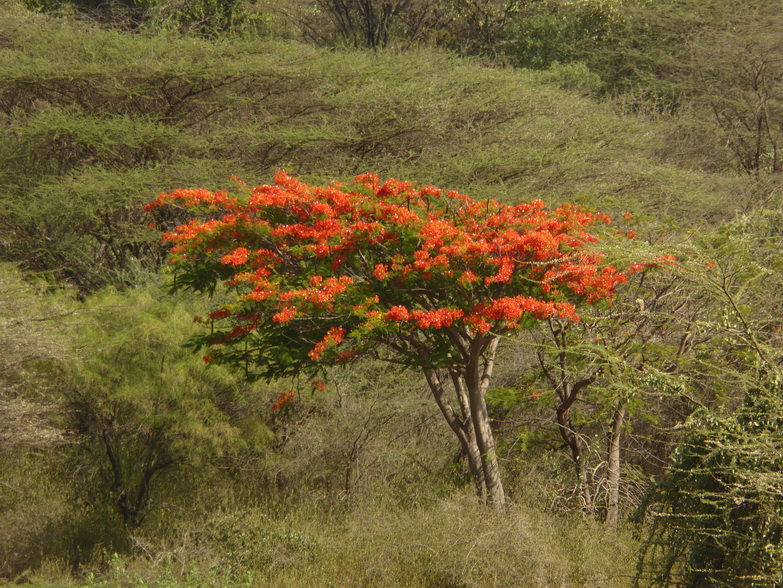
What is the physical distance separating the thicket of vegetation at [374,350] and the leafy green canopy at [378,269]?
153 millimetres

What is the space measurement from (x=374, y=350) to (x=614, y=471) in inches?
98.9

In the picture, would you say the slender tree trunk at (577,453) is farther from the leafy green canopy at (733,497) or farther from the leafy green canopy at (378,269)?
the leafy green canopy at (733,497)

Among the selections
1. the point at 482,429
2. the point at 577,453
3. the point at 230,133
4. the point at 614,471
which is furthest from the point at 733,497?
the point at 230,133

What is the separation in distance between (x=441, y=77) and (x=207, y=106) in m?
4.70

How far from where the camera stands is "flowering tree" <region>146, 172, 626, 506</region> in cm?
682

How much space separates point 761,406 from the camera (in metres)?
4.32

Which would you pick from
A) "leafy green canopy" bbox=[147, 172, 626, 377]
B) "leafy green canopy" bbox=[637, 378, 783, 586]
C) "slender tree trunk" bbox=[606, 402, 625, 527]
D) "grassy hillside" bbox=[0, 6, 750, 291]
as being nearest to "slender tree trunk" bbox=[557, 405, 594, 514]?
"slender tree trunk" bbox=[606, 402, 625, 527]

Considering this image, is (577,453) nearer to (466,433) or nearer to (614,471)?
(614,471)

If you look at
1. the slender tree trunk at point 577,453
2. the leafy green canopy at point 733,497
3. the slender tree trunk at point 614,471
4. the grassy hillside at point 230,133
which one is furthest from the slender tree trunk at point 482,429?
the grassy hillside at point 230,133

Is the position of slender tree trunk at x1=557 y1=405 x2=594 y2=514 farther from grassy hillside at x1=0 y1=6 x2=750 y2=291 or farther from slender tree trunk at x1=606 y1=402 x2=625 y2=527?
grassy hillside at x1=0 y1=6 x2=750 y2=291

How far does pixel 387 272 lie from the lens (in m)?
7.18

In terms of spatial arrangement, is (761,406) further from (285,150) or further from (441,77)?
(441,77)

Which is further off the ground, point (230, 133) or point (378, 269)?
point (378, 269)

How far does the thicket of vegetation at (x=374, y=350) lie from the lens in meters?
6.12
